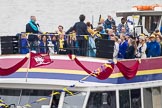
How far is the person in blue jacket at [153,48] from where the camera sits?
62.8 feet

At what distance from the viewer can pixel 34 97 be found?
58.1ft

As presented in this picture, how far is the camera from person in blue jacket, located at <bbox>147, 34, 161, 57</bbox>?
19.1 m

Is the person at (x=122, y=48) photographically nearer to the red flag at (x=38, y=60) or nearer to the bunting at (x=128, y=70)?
the bunting at (x=128, y=70)

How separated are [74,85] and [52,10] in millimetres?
20956

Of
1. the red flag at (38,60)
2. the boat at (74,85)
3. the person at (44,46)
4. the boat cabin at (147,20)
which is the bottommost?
the boat at (74,85)

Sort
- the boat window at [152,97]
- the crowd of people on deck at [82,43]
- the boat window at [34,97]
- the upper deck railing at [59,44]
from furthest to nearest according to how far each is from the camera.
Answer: the crowd of people on deck at [82,43], the boat window at [152,97], the upper deck railing at [59,44], the boat window at [34,97]

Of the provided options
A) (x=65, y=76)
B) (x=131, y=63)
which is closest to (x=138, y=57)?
→ (x=131, y=63)

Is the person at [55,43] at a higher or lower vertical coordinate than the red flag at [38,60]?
higher

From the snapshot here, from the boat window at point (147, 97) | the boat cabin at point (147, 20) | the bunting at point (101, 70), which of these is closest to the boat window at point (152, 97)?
the boat window at point (147, 97)

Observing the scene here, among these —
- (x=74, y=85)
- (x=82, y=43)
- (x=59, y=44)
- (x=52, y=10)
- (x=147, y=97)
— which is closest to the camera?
(x=74, y=85)

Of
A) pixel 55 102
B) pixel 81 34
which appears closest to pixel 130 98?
pixel 55 102

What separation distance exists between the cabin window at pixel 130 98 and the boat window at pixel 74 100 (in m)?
0.93

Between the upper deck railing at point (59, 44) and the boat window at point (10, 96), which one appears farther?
the upper deck railing at point (59, 44)

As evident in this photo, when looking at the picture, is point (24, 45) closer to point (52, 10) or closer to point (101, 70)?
point (101, 70)
